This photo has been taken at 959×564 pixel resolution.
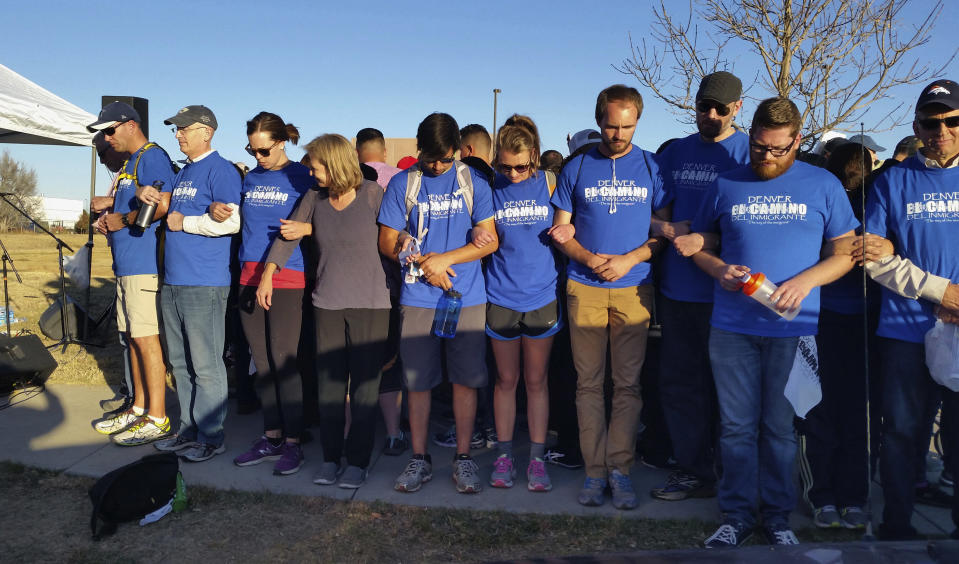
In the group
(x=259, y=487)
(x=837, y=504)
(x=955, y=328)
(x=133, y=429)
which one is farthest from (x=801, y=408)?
(x=133, y=429)

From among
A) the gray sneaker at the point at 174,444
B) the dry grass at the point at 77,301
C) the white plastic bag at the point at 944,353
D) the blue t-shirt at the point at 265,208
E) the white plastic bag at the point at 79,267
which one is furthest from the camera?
the white plastic bag at the point at 79,267

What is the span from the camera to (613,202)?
3.69 metres

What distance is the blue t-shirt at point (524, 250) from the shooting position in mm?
3875

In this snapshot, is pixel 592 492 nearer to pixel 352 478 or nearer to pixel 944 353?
pixel 352 478

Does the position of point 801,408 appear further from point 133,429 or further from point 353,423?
point 133,429

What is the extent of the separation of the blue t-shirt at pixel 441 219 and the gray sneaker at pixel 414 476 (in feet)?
3.28

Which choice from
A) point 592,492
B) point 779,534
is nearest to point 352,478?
point 592,492

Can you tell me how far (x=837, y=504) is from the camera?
3604mm

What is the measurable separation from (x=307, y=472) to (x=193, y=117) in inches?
98.5

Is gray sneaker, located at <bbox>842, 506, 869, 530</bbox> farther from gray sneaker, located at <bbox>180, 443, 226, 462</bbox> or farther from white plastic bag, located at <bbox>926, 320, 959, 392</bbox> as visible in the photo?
gray sneaker, located at <bbox>180, 443, 226, 462</bbox>

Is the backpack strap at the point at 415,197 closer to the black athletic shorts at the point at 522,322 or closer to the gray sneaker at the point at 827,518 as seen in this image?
the black athletic shorts at the point at 522,322

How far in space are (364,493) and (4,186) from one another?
2667 inches

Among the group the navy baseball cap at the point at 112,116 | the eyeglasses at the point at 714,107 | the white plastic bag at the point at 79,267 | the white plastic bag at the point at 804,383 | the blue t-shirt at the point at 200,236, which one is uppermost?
the navy baseball cap at the point at 112,116

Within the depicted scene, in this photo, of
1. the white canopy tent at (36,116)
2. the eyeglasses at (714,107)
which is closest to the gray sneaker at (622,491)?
the eyeglasses at (714,107)
